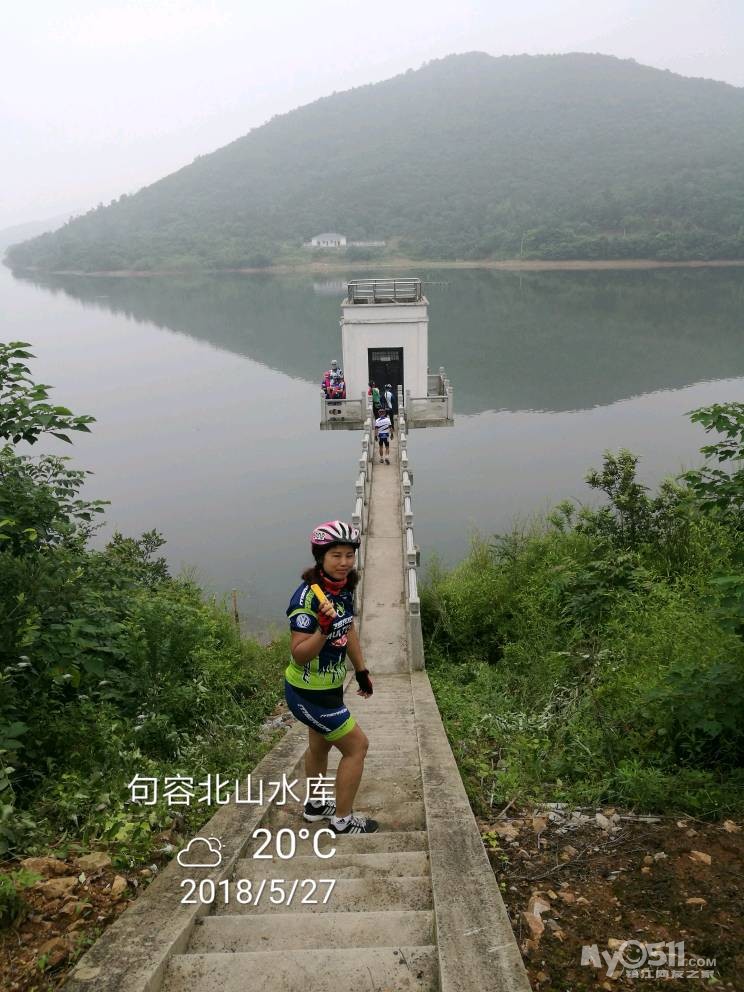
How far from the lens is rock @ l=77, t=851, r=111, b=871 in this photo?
3.68 m

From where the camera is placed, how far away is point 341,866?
3793 mm

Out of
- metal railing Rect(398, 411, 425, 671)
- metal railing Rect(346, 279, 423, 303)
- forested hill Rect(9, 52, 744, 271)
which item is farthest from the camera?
forested hill Rect(9, 52, 744, 271)

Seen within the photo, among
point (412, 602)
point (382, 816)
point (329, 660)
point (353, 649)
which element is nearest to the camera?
point (329, 660)

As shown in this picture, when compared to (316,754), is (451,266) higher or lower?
higher

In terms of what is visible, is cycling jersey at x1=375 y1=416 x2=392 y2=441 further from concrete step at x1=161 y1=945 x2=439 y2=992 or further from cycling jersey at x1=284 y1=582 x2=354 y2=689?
concrete step at x1=161 y1=945 x2=439 y2=992

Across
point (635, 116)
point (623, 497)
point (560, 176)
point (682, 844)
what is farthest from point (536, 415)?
point (635, 116)

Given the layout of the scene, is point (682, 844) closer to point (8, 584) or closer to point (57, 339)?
point (8, 584)

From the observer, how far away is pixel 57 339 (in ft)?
199

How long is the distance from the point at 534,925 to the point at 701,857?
1075mm

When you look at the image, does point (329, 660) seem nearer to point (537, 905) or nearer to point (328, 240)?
point (537, 905)

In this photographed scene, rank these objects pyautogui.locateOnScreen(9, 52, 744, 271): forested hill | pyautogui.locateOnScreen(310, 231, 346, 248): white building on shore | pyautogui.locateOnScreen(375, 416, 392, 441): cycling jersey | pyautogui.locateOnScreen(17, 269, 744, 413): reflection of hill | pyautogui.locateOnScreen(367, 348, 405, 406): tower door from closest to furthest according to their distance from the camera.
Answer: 1. pyautogui.locateOnScreen(375, 416, 392, 441): cycling jersey
2. pyautogui.locateOnScreen(367, 348, 405, 406): tower door
3. pyautogui.locateOnScreen(17, 269, 744, 413): reflection of hill
4. pyautogui.locateOnScreen(9, 52, 744, 271): forested hill
5. pyautogui.locateOnScreen(310, 231, 346, 248): white building on shore

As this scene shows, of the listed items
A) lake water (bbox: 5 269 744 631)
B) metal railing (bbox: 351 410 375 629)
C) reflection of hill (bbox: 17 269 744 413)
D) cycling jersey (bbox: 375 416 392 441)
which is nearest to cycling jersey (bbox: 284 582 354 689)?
metal railing (bbox: 351 410 375 629)

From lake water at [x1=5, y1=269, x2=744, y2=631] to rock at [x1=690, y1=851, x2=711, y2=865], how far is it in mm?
14270

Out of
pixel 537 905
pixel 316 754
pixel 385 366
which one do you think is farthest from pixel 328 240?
pixel 537 905
